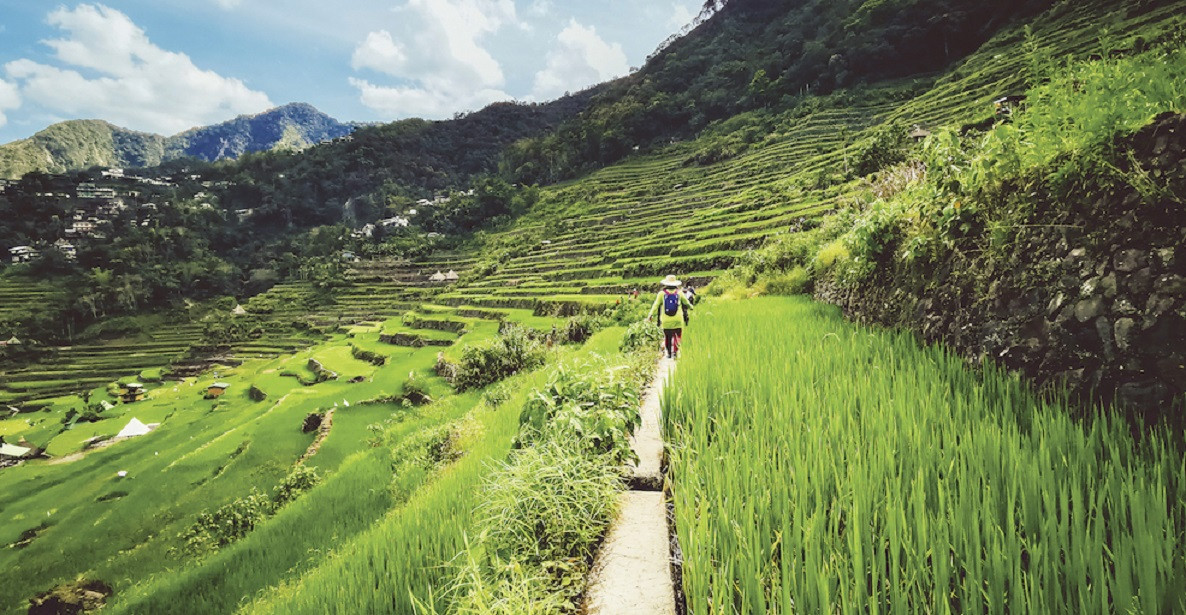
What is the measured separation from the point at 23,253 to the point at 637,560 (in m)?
116

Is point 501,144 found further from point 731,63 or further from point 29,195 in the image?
point 29,195

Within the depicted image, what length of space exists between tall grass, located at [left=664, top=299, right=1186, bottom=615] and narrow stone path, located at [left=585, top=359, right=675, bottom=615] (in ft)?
0.74

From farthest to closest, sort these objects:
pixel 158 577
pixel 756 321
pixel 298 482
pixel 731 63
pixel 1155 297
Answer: pixel 731 63
pixel 298 482
pixel 158 577
pixel 756 321
pixel 1155 297

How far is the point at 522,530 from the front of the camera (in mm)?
2449

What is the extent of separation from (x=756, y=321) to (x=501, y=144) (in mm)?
143859

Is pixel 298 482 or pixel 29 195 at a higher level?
pixel 29 195

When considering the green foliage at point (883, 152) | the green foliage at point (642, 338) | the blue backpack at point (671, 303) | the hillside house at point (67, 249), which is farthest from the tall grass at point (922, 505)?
the hillside house at point (67, 249)

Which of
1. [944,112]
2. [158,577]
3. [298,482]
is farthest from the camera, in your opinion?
[944,112]

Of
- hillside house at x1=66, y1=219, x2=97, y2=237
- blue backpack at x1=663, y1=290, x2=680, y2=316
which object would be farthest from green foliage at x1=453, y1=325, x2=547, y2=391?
hillside house at x1=66, y1=219, x2=97, y2=237

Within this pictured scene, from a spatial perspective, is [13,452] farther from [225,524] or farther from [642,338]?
[642,338]

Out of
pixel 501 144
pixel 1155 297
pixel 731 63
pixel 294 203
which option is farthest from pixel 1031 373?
pixel 501 144

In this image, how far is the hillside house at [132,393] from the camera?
3250cm

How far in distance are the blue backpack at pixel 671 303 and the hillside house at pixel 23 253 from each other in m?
111

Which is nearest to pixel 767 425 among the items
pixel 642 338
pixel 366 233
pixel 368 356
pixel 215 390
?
pixel 642 338
